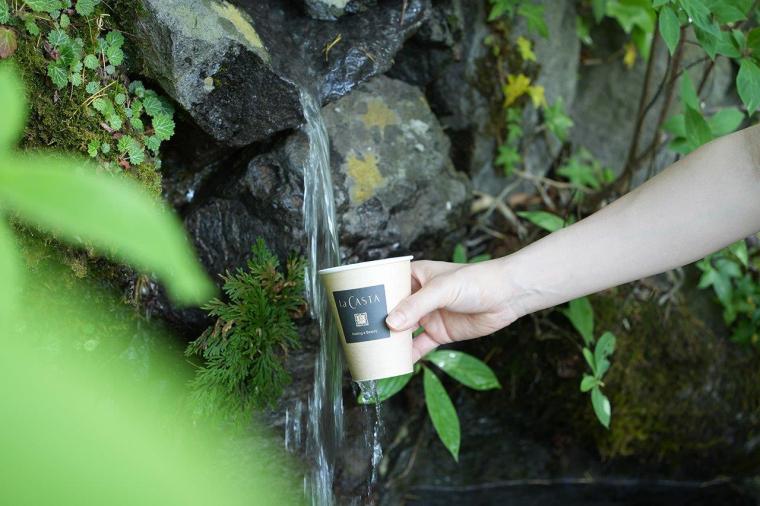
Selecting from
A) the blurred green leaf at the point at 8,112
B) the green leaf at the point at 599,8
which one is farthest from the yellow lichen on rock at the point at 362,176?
the blurred green leaf at the point at 8,112

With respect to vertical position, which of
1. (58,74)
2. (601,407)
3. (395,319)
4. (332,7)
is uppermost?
(332,7)

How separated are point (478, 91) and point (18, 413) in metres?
2.75

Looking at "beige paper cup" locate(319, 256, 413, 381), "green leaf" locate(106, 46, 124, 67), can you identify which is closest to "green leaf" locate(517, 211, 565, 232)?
"beige paper cup" locate(319, 256, 413, 381)

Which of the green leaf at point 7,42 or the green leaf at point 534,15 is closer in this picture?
the green leaf at point 7,42

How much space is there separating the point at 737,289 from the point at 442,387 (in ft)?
5.23

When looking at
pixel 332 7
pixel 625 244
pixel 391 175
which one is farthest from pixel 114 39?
pixel 625 244

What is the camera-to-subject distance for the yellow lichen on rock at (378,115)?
2.43 m

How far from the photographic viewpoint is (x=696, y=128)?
245 centimetres

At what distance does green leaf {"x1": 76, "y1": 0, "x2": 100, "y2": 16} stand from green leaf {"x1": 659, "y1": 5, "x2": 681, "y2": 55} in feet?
5.23

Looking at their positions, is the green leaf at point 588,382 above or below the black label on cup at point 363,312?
below

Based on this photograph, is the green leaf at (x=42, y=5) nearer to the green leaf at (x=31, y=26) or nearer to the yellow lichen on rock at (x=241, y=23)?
the green leaf at (x=31, y=26)

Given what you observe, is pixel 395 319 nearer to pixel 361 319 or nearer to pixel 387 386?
pixel 361 319

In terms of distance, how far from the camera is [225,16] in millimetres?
1996

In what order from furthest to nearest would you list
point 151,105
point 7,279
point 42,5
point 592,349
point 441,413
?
point 592,349 → point 441,413 → point 151,105 → point 42,5 → point 7,279
